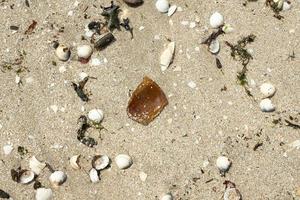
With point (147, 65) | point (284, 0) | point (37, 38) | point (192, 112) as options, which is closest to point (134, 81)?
point (147, 65)

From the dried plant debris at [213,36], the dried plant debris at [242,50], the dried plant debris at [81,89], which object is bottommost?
the dried plant debris at [81,89]

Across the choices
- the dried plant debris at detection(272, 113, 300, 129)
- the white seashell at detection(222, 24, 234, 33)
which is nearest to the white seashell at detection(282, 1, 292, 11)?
the white seashell at detection(222, 24, 234, 33)

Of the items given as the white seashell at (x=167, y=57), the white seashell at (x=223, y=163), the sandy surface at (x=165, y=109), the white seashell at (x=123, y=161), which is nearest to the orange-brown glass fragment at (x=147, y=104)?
the sandy surface at (x=165, y=109)

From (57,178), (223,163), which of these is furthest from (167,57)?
(57,178)

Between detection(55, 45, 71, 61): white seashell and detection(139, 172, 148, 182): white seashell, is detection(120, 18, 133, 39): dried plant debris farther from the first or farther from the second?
detection(139, 172, 148, 182): white seashell

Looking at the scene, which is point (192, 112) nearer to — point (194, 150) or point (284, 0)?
point (194, 150)

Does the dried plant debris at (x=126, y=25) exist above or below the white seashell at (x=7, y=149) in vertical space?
above

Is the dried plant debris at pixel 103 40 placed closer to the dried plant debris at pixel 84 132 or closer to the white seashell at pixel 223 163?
the dried plant debris at pixel 84 132
